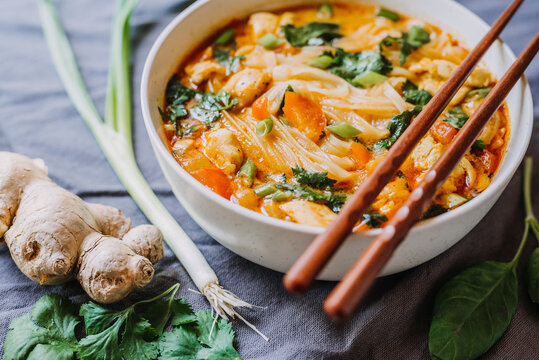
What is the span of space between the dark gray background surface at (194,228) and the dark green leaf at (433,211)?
16.0 inches

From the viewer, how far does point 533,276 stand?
3080 millimetres

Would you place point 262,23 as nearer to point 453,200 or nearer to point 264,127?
point 264,127

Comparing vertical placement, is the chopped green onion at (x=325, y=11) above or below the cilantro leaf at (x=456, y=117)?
below

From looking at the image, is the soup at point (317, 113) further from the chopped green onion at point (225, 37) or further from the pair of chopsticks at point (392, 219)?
the pair of chopsticks at point (392, 219)

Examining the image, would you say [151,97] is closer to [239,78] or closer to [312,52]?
[239,78]

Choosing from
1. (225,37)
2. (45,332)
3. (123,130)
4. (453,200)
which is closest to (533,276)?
(453,200)

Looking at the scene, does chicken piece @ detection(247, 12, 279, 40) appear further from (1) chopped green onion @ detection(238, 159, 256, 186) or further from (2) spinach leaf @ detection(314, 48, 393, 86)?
(1) chopped green onion @ detection(238, 159, 256, 186)

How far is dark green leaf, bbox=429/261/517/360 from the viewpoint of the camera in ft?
9.12

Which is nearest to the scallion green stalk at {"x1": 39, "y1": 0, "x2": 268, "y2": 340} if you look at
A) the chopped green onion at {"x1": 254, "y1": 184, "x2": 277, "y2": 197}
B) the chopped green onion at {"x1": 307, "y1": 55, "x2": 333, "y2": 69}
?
the chopped green onion at {"x1": 254, "y1": 184, "x2": 277, "y2": 197}

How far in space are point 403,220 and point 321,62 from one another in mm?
1710

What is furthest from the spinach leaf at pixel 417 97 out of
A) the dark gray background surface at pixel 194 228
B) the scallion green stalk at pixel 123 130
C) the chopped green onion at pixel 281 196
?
the scallion green stalk at pixel 123 130

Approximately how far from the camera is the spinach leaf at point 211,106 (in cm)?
332

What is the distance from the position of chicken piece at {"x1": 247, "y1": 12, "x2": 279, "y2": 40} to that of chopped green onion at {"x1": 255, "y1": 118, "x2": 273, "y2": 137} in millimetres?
1034

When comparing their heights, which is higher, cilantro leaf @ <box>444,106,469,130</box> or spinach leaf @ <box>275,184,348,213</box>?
cilantro leaf @ <box>444,106,469,130</box>
